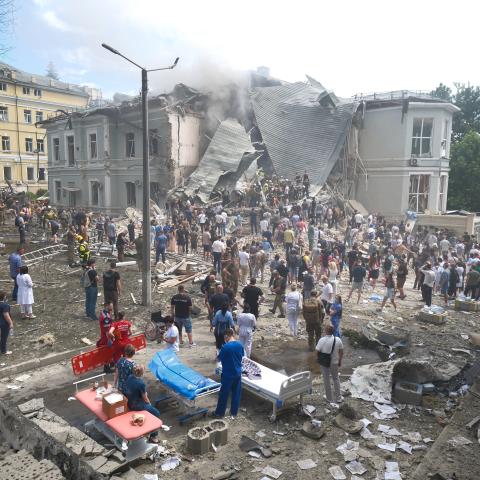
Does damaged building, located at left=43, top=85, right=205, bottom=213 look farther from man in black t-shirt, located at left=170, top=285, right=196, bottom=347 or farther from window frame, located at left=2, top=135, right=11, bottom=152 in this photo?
man in black t-shirt, located at left=170, top=285, right=196, bottom=347

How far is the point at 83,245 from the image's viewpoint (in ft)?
49.1

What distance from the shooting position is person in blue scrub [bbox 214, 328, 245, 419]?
7.05m

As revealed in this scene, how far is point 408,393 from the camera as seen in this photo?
7.48 m

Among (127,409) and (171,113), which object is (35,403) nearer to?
(127,409)

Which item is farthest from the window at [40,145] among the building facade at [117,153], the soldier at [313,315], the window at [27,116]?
the soldier at [313,315]

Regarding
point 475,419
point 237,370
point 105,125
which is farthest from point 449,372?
point 105,125

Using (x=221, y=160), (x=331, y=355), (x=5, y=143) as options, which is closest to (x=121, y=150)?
(x=221, y=160)

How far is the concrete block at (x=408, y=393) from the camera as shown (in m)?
7.46

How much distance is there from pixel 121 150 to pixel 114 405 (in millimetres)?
27991

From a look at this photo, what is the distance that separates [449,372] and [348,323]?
14.1 ft

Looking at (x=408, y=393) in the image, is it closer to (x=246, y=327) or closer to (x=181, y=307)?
(x=246, y=327)

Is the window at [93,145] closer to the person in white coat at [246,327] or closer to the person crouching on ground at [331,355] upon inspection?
the person in white coat at [246,327]

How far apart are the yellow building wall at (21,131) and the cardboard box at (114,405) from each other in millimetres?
48173

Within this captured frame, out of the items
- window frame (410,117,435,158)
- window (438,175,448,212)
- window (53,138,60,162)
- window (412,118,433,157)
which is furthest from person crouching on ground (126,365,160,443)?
window (53,138,60,162)
